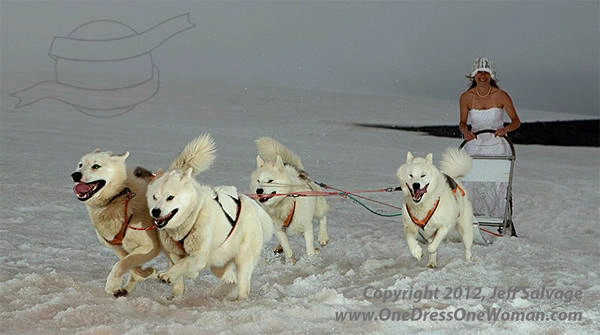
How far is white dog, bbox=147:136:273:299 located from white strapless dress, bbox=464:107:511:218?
2.97m

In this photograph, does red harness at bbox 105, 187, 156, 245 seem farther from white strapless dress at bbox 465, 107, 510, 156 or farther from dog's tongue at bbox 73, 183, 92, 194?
Result: white strapless dress at bbox 465, 107, 510, 156

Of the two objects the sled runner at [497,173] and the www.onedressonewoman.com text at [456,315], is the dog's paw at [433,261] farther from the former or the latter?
the www.onedressonewoman.com text at [456,315]

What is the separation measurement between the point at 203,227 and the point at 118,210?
1.74ft

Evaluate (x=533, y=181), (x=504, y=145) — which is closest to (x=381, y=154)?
(x=533, y=181)

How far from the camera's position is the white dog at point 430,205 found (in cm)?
469

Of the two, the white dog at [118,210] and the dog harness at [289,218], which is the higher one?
the white dog at [118,210]

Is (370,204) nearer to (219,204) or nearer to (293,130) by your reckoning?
(219,204)

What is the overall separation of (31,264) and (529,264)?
3.96m

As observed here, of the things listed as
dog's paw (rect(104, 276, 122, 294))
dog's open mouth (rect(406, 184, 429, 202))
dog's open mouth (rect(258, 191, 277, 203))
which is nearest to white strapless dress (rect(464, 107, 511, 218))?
dog's open mouth (rect(406, 184, 429, 202))

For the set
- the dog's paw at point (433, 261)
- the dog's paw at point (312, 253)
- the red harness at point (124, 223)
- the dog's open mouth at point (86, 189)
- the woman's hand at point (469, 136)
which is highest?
the woman's hand at point (469, 136)

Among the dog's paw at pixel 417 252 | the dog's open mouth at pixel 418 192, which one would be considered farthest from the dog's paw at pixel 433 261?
the dog's open mouth at pixel 418 192

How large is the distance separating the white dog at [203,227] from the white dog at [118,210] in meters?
0.13

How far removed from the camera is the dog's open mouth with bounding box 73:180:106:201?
3.50 m

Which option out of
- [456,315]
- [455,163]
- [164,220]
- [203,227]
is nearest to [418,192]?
[455,163]
